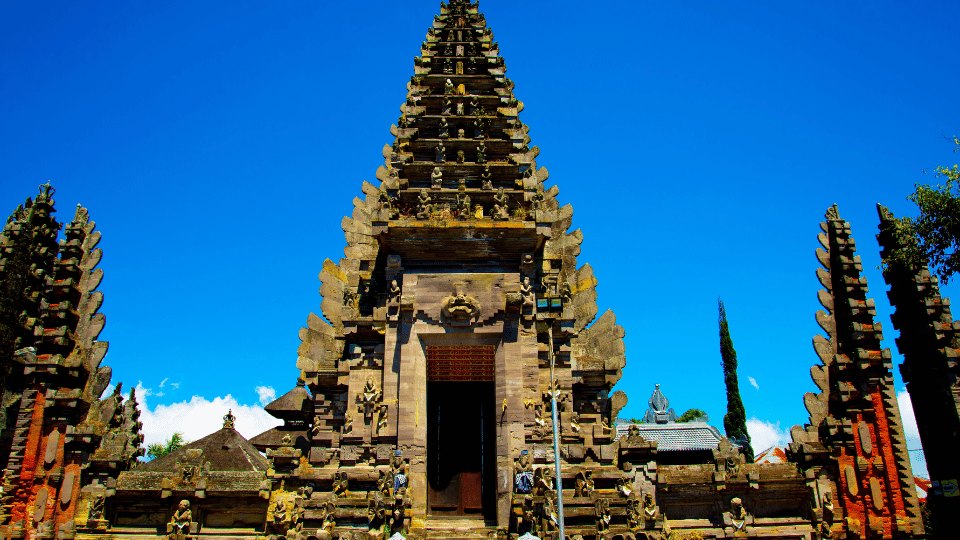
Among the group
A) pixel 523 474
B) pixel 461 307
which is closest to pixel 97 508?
pixel 461 307

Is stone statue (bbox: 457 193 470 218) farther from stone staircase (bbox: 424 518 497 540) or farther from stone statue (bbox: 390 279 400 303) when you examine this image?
stone staircase (bbox: 424 518 497 540)

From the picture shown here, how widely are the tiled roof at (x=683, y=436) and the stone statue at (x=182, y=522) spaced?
92.5ft

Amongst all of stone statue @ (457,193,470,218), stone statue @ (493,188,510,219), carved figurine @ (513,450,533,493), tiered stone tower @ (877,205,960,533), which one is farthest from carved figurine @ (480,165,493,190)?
tiered stone tower @ (877,205,960,533)

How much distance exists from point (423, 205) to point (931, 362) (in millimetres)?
14177

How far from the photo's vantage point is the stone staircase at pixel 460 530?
14.0 meters

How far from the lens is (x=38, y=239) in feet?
69.5

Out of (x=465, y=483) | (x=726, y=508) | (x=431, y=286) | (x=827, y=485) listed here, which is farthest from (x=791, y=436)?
(x=431, y=286)

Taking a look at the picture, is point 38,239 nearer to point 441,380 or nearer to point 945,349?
point 441,380

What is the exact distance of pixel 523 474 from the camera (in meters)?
13.9

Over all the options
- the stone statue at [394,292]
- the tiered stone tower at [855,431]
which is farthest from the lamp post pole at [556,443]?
the tiered stone tower at [855,431]

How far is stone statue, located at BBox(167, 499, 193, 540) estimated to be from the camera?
15180mm

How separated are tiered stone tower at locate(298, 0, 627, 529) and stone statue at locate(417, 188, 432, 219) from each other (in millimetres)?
29

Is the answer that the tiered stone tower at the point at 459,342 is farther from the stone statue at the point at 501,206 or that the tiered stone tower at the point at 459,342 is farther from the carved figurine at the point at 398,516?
the carved figurine at the point at 398,516

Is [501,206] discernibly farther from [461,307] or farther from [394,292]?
[394,292]
